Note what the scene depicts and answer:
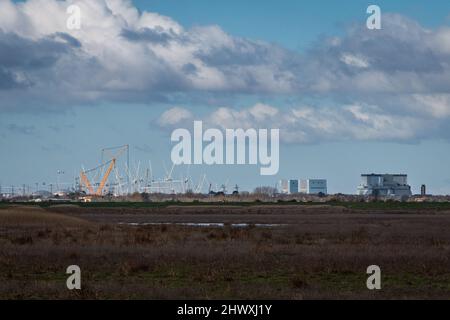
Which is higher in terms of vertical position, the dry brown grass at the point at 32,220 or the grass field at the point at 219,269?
the dry brown grass at the point at 32,220

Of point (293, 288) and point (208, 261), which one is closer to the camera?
point (293, 288)

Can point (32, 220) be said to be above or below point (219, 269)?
above

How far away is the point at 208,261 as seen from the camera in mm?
33125

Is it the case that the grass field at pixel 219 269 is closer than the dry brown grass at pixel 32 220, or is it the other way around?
the grass field at pixel 219 269

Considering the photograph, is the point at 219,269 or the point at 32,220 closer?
the point at 219,269

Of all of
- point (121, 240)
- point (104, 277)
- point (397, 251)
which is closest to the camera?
point (104, 277)

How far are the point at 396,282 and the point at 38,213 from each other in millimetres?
55149

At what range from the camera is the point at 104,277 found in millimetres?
28547

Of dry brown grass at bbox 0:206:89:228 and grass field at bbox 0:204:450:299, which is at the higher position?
dry brown grass at bbox 0:206:89:228

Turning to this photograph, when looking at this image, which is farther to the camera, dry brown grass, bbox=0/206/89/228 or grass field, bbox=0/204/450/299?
dry brown grass, bbox=0/206/89/228
